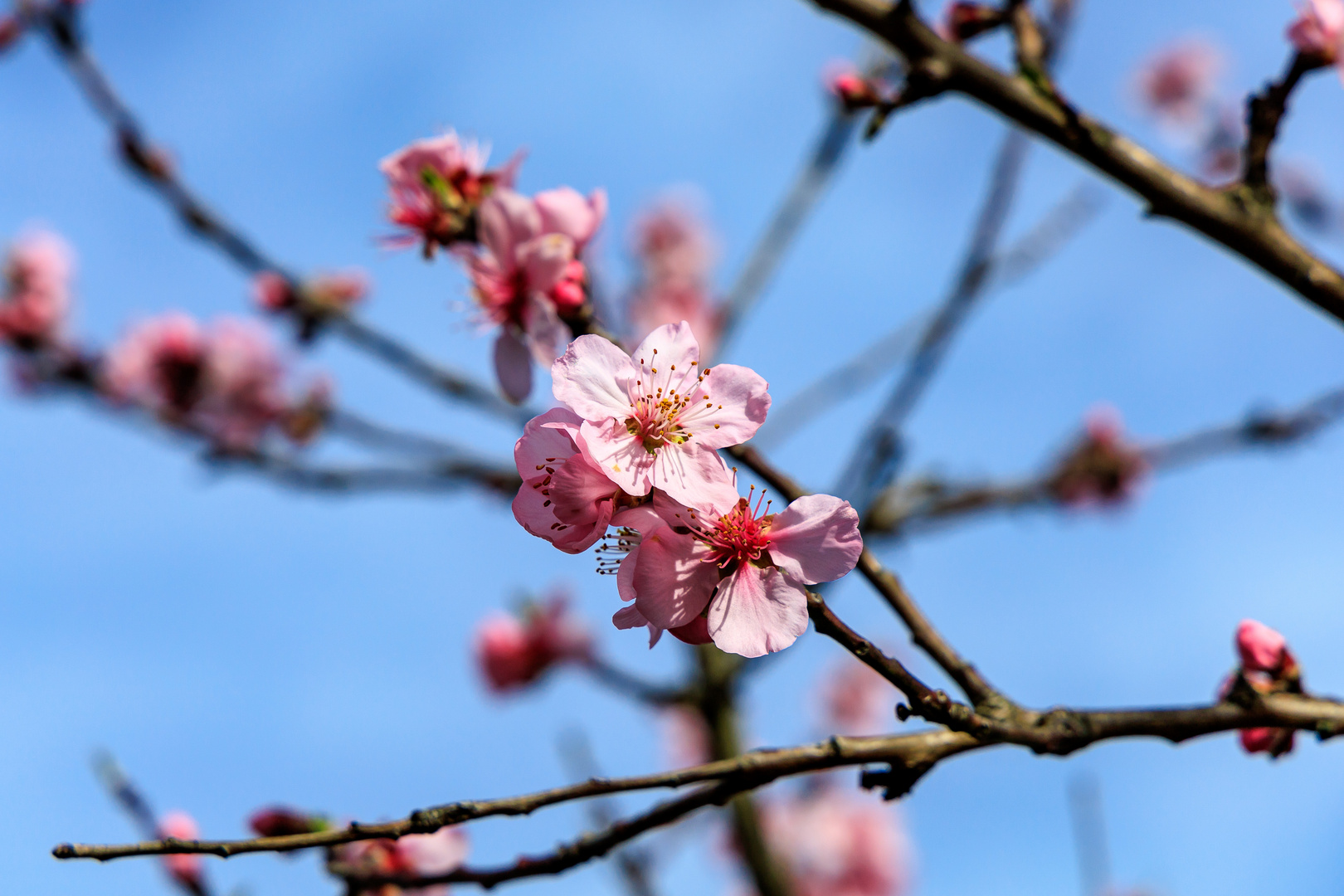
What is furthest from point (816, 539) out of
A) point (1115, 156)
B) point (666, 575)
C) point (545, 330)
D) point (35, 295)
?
point (35, 295)

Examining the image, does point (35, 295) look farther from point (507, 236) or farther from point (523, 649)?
point (507, 236)

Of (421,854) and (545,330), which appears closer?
(545,330)

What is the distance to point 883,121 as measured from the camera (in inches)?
81.9

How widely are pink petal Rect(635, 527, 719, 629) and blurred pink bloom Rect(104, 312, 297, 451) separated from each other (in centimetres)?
553

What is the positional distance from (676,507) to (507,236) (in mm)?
921

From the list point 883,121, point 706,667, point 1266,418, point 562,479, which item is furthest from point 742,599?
point 1266,418

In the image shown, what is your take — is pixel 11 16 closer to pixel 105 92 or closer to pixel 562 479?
pixel 105 92

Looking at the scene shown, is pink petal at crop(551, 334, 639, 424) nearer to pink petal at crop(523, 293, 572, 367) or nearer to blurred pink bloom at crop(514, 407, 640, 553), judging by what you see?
blurred pink bloom at crop(514, 407, 640, 553)

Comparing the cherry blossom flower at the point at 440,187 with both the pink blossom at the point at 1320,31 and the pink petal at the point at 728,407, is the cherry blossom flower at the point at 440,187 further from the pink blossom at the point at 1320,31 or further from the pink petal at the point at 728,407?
the pink blossom at the point at 1320,31

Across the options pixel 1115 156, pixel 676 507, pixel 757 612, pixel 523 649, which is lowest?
pixel 757 612

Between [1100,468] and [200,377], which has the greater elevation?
[200,377]

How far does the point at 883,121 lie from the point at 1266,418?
134 inches

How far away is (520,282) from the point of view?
81.0 inches

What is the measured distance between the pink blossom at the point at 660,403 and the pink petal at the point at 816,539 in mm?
131
